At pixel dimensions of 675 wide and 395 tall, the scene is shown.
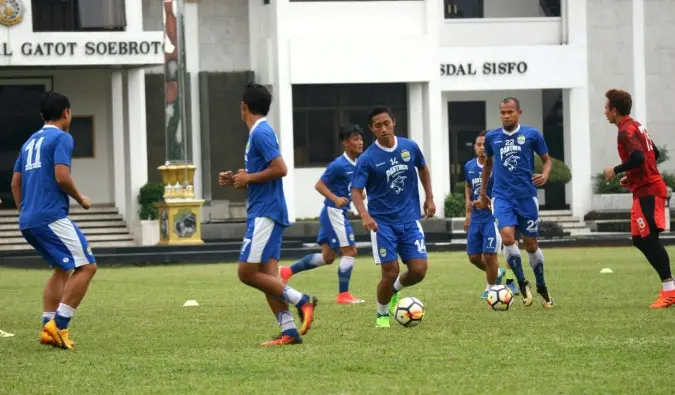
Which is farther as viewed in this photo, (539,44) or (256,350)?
(539,44)

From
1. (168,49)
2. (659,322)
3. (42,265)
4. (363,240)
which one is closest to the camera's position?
(659,322)

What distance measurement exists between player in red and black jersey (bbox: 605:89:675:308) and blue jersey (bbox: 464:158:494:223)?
2.06 m

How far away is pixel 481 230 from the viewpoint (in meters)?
17.1

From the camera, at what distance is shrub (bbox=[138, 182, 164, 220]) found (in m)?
35.6

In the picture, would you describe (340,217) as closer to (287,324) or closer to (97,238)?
(287,324)

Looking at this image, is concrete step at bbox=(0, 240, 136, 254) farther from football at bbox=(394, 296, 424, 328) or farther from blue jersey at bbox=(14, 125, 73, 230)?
blue jersey at bbox=(14, 125, 73, 230)

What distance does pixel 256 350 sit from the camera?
1116 cm

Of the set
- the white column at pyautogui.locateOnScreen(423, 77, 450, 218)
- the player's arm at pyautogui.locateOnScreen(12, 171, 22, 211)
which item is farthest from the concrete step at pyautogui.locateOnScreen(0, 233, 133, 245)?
the player's arm at pyautogui.locateOnScreen(12, 171, 22, 211)

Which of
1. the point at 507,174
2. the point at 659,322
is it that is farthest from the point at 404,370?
the point at 507,174

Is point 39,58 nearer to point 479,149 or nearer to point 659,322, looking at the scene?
point 479,149

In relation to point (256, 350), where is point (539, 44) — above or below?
above

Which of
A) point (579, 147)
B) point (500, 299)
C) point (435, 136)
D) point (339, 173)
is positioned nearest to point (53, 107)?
point (500, 299)

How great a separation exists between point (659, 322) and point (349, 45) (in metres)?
27.2

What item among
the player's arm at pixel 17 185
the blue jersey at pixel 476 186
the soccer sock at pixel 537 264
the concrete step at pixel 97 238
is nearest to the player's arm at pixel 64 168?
the player's arm at pixel 17 185
